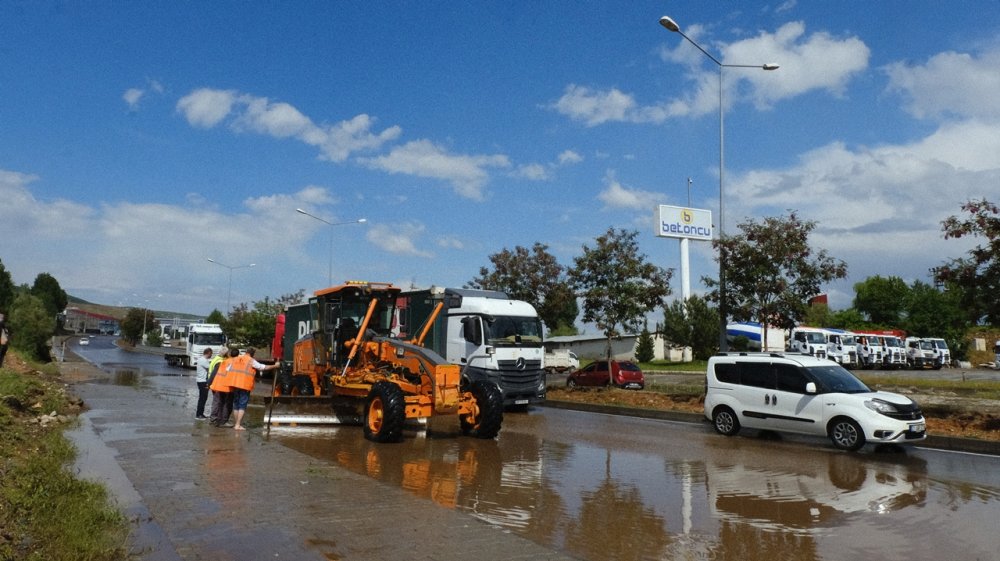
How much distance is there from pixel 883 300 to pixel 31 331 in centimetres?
7912

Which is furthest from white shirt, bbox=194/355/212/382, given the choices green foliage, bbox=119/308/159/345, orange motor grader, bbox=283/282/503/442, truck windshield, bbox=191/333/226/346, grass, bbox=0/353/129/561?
green foliage, bbox=119/308/159/345

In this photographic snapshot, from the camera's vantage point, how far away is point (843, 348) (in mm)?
43062

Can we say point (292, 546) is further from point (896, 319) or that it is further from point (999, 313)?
point (896, 319)

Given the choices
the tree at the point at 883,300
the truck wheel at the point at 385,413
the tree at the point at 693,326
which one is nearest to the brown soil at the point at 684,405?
the truck wheel at the point at 385,413

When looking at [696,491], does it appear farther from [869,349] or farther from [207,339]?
[869,349]

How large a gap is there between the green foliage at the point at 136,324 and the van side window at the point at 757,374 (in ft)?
342

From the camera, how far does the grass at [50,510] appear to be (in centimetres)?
550

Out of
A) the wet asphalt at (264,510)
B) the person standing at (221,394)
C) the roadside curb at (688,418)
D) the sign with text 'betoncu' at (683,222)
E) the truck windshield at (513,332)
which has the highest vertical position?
the sign with text 'betoncu' at (683,222)

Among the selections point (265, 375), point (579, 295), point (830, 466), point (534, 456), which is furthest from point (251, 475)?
point (265, 375)

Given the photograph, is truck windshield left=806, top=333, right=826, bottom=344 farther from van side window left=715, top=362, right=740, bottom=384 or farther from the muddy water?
the muddy water

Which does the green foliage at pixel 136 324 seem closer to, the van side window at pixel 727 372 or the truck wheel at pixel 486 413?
the truck wheel at pixel 486 413

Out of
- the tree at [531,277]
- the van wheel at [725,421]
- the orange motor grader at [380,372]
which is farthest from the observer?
the tree at [531,277]

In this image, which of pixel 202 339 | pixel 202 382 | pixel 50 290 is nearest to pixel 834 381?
pixel 202 382

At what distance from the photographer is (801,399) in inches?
544
